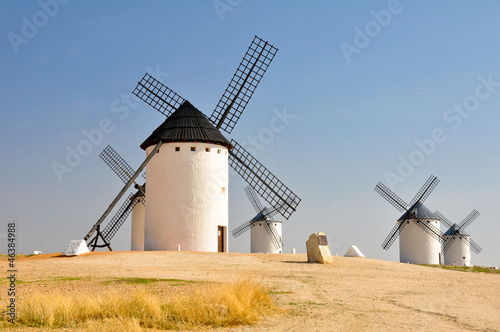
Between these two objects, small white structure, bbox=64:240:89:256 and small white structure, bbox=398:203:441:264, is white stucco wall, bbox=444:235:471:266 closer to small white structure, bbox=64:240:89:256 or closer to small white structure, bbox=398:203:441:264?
small white structure, bbox=398:203:441:264

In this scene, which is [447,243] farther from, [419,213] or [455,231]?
[419,213]

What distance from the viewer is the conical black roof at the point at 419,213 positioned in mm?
45031

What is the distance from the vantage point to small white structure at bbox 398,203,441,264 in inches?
1747

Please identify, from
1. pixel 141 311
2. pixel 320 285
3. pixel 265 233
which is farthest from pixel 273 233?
pixel 141 311

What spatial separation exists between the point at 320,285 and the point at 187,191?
1319cm

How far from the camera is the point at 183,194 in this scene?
26.3 meters

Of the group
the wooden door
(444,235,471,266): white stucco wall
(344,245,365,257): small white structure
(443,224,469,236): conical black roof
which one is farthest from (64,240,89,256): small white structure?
(443,224,469,236): conical black roof

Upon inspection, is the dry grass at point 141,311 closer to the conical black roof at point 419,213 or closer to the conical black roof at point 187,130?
the conical black roof at point 187,130

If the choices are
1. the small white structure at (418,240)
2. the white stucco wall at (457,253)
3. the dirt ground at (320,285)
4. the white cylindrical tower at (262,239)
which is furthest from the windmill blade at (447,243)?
the dirt ground at (320,285)

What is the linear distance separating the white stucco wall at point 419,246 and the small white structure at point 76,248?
101 ft

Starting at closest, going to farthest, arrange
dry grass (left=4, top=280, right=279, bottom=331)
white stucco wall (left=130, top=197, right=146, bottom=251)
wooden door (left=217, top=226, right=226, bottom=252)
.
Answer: dry grass (left=4, top=280, right=279, bottom=331)
wooden door (left=217, top=226, right=226, bottom=252)
white stucco wall (left=130, top=197, right=146, bottom=251)

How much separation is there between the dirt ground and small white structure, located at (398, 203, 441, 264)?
908 inches

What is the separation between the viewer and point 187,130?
27141mm

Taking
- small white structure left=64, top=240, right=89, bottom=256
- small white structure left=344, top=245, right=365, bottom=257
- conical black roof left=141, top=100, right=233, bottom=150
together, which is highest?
conical black roof left=141, top=100, right=233, bottom=150
